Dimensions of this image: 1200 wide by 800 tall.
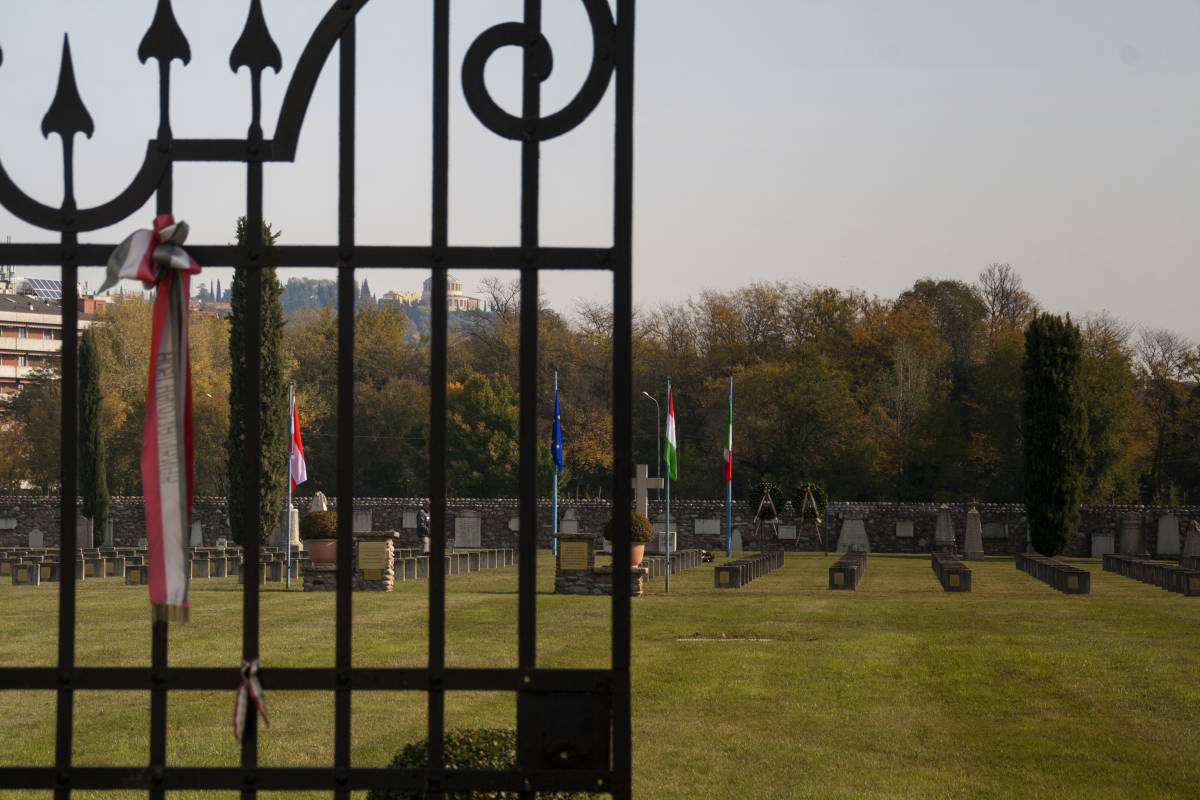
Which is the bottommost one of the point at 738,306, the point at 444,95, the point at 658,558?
the point at 658,558

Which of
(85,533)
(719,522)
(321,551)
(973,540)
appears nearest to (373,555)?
(321,551)

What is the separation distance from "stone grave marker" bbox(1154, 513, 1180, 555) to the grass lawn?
21771 millimetres

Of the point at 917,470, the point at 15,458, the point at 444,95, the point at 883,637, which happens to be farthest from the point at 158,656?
the point at 15,458

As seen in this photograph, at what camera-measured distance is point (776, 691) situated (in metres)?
12.4

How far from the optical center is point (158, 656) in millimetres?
3467

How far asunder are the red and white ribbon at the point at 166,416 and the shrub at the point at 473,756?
72.4 inches

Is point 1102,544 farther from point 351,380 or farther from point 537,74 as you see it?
point 351,380

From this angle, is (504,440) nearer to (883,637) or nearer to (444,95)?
(883,637)

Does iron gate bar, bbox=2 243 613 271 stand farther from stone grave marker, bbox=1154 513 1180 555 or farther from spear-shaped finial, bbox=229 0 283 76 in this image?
stone grave marker, bbox=1154 513 1180 555

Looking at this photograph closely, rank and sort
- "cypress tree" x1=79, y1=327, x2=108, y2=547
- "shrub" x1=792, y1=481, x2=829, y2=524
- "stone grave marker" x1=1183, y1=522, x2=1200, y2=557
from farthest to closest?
"shrub" x1=792, y1=481, x2=829, y2=524, "cypress tree" x1=79, y1=327, x2=108, y2=547, "stone grave marker" x1=1183, y1=522, x2=1200, y2=557

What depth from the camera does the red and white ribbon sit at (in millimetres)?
3398

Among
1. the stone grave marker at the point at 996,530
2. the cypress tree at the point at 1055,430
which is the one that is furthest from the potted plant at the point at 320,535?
the stone grave marker at the point at 996,530

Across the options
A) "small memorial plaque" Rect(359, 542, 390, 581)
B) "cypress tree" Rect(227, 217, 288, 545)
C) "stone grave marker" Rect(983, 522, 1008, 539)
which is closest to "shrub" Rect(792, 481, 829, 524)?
"stone grave marker" Rect(983, 522, 1008, 539)

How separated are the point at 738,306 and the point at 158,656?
196 ft
